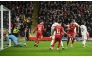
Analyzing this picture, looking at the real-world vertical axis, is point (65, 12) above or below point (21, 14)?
above

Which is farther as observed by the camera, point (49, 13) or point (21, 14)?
point (49, 13)

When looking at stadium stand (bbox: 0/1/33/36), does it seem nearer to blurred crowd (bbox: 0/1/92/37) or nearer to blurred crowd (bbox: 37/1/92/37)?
blurred crowd (bbox: 0/1/92/37)

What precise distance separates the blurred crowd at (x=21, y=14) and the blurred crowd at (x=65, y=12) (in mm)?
731

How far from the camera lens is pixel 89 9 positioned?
73.9 ft

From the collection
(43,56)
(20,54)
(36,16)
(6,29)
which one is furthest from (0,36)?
(36,16)

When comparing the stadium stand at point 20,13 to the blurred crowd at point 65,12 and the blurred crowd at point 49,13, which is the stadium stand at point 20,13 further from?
the blurred crowd at point 65,12

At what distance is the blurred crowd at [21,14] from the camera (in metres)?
21.3

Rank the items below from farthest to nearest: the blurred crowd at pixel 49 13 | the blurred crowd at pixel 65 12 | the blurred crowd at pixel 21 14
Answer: the blurred crowd at pixel 65 12 < the blurred crowd at pixel 49 13 < the blurred crowd at pixel 21 14

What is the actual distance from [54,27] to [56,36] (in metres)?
0.41

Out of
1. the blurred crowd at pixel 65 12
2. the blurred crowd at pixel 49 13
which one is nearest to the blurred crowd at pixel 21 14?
the blurred crowd at pixel 49 13

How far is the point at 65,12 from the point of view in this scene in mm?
22281

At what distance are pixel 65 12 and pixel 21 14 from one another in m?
2.95

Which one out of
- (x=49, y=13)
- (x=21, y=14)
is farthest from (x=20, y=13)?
(x=49, y=13)

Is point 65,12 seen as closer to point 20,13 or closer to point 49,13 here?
point 49,13
